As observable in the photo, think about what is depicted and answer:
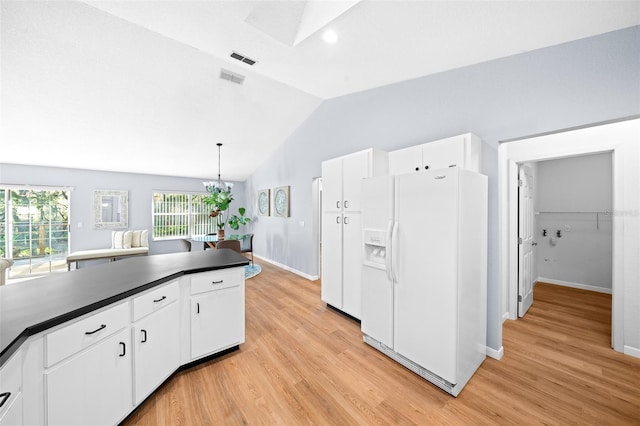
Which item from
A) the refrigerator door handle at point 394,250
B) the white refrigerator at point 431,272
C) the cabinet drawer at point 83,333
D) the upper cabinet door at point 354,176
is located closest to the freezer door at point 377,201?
the white refrigerator at point 431,272

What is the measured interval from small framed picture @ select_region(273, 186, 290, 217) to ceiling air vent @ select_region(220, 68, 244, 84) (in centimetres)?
240

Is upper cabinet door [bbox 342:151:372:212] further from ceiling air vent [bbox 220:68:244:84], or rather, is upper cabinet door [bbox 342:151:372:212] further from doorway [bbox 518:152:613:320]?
doorway [bbox 518:152:613:320]

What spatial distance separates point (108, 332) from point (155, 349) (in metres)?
0.44

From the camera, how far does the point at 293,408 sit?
5.47 ft

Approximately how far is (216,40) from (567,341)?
4761 mm

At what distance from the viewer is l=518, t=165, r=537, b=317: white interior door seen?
3039 millimetres

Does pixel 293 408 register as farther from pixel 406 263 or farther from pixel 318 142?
Result: pixel 318 142

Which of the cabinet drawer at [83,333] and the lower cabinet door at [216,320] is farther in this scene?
the lower cabinet door at [216,320]

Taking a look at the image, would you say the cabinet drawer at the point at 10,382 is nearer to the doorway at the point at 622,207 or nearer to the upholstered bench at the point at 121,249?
the doorway at the point at 622,207

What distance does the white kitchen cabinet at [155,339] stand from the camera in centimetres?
155

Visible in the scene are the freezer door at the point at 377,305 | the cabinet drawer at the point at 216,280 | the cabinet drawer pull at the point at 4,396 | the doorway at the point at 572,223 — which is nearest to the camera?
the cabinet drawer pull at the point at 4,396

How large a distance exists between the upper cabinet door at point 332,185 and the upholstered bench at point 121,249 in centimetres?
519

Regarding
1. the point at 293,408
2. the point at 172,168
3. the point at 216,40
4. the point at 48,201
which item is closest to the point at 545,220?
the point at 293,408

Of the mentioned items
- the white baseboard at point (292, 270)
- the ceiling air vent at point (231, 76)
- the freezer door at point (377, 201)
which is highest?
the ceiling air vent at point (231, 76)
